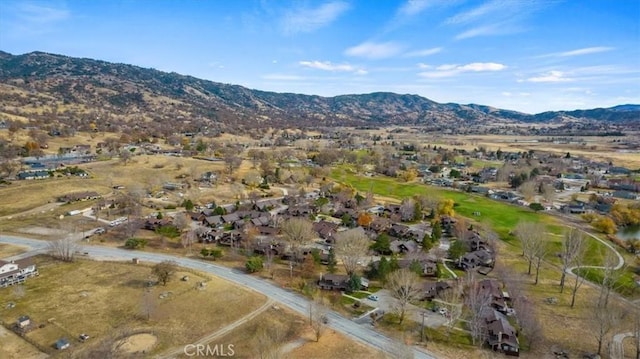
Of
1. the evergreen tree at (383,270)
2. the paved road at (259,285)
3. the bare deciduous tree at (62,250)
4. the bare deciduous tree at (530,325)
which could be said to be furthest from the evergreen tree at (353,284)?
the bare deciduous tree at (62,250)

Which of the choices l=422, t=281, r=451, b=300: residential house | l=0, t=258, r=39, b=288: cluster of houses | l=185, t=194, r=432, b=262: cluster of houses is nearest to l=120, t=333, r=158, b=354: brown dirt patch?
l=0, t=258, r=39, b=288: cluster of houses

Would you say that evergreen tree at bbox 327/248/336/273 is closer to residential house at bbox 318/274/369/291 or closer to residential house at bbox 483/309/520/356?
residential house at bbox 318/274/369/291

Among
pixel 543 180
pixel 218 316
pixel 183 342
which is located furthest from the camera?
pixel 543 180

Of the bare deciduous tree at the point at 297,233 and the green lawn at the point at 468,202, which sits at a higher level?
the bare deciduous tree at the point at 297,233

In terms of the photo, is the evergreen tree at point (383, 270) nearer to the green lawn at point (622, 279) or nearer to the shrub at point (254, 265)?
the shrub at point (254, 265)

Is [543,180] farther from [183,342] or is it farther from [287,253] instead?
[183,342]

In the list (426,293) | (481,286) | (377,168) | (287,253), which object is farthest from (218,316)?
(377,168)
